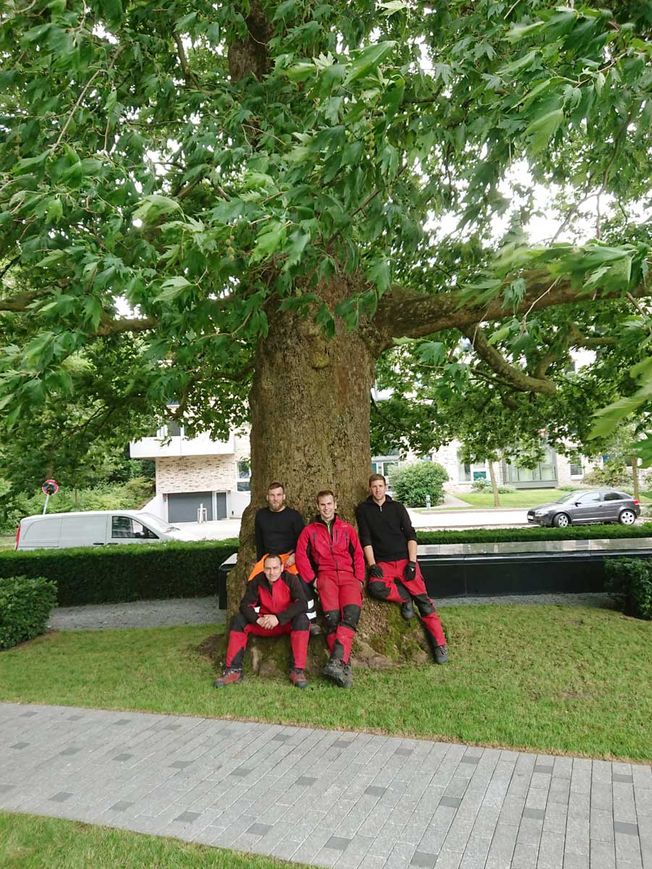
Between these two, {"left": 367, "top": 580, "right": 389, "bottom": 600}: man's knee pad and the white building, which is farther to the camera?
the white building

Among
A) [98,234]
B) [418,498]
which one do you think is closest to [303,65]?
[98,234]

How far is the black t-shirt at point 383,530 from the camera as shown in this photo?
273 inches

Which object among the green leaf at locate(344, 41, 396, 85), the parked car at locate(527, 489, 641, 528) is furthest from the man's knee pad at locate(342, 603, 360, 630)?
the parked car at locate(527, 489, 641, 528)

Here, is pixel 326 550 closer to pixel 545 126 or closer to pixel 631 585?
pixel 631 585

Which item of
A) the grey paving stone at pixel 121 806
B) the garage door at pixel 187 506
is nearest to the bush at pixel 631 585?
the grey paving stone at pixel 121 806

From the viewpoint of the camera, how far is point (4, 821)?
12.0 feet

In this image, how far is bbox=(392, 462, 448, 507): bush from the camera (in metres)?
39.7

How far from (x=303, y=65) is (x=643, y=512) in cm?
3333

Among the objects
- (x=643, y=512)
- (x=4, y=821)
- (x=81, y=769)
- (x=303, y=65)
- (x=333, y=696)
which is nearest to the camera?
(x=303, y=65)

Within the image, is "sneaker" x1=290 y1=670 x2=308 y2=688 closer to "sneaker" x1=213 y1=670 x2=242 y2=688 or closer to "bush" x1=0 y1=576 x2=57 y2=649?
"sneaker" x1=213 y1=670 x2=242 y2=688

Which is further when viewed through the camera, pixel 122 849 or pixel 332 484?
pixel 332 484

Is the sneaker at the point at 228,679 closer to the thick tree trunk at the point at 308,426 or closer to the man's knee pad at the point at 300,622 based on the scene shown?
the man's knee pad at the point at 300,622

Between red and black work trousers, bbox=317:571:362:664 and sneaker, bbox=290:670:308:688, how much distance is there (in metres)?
0.35

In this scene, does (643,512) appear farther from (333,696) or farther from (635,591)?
(333,696)
